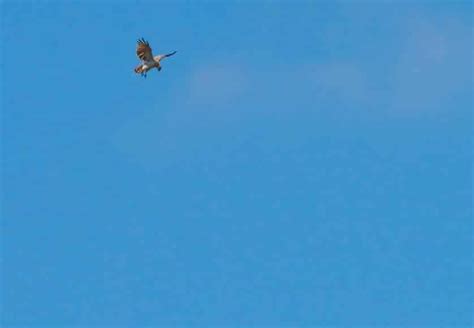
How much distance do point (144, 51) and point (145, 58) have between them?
0.47m

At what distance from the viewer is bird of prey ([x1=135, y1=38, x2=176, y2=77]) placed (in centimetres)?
5188

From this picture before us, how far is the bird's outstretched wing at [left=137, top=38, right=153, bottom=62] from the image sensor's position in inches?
2044

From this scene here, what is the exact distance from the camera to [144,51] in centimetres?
5194

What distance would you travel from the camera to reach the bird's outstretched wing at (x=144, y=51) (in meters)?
51.9

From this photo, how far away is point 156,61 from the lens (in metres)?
52.2

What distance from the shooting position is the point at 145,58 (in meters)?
52.1

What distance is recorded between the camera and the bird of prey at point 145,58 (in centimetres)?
5188
